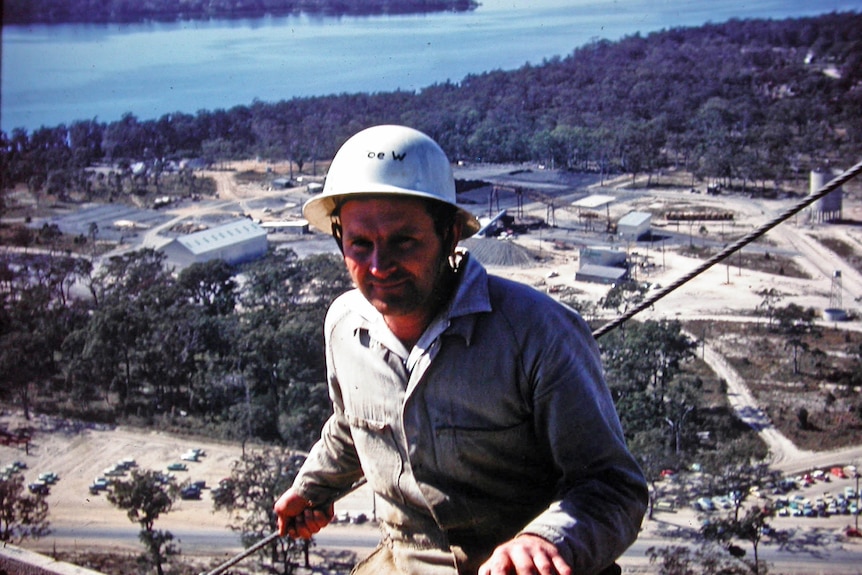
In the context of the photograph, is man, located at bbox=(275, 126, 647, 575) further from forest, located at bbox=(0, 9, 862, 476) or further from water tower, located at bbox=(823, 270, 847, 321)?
water tower, located at bbox=(823, 270, 847, 321)

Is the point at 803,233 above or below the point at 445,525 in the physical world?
below

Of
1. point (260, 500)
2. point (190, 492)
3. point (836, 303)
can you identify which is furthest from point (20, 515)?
point (836, 303)

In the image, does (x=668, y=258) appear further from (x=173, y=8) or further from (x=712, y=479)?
(x=173, y=8)

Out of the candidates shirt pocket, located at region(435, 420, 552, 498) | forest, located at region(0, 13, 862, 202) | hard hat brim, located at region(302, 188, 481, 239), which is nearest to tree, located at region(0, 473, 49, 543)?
hard hat brim, located at region(302, 188, 481, 239)

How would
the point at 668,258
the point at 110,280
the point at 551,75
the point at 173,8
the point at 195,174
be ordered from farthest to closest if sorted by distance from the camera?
the point at 551,75, the point at 195,174, the point at 668,258, the point at 110,280, the point at 173,8

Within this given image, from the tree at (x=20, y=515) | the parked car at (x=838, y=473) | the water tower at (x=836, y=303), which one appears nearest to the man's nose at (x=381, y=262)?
the tree at (x=20, y=515)

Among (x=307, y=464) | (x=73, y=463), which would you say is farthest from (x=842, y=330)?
(x=307, y=464)

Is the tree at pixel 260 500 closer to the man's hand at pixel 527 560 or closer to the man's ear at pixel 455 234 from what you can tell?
the man's ear at pixel 455 234

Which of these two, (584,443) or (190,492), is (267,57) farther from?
(584,443)
